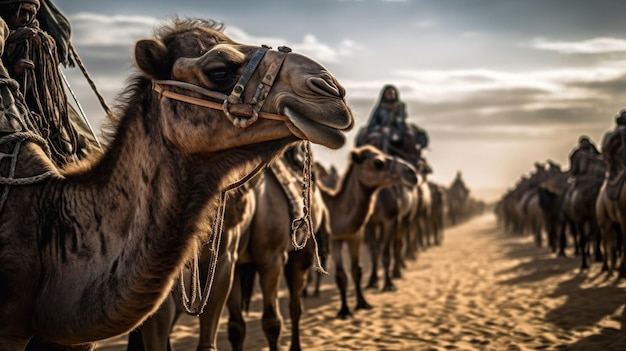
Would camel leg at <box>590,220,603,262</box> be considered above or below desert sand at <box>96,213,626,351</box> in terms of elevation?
above

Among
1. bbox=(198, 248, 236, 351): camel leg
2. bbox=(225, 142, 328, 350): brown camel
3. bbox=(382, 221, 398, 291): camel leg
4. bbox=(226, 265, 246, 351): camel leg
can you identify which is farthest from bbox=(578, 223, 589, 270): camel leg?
bbox=(198, 248, 236, 351): camel leg

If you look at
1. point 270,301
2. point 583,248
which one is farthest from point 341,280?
point 583,248

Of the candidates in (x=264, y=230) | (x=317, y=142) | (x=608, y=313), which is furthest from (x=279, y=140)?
(x=608, y=313)

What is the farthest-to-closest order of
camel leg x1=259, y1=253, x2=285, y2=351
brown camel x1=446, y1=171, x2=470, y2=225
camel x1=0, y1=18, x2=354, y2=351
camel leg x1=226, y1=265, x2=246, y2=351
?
brown camel x1=446, y1=171, x2=470, y2=225
camel leg x1=259, y1=253, x2=285, y2=351
camel leg x1=226, y1=265, x2=246, y2=351
camel x1=0, y1=18, x2=354, y2=351

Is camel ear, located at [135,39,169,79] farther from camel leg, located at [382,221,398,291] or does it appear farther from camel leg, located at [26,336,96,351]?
camel leg, located at [382,221,398,291]

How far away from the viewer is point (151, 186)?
8.96 ft

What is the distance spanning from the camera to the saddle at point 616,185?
13062mm

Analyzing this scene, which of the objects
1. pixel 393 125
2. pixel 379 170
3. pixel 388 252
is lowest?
pixel 388 252

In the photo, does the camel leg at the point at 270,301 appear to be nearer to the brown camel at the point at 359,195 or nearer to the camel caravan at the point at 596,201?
the brown camel at the point at 359,195

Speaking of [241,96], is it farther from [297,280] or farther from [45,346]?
[297,280]

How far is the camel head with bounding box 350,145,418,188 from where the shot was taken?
1125 cm

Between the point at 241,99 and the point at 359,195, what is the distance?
28.8 feet

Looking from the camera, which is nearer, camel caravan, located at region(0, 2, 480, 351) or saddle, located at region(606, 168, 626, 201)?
camel caravan, located at region(0, 2, 480, 351)

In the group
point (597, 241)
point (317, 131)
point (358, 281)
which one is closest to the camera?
point (317, 131)
